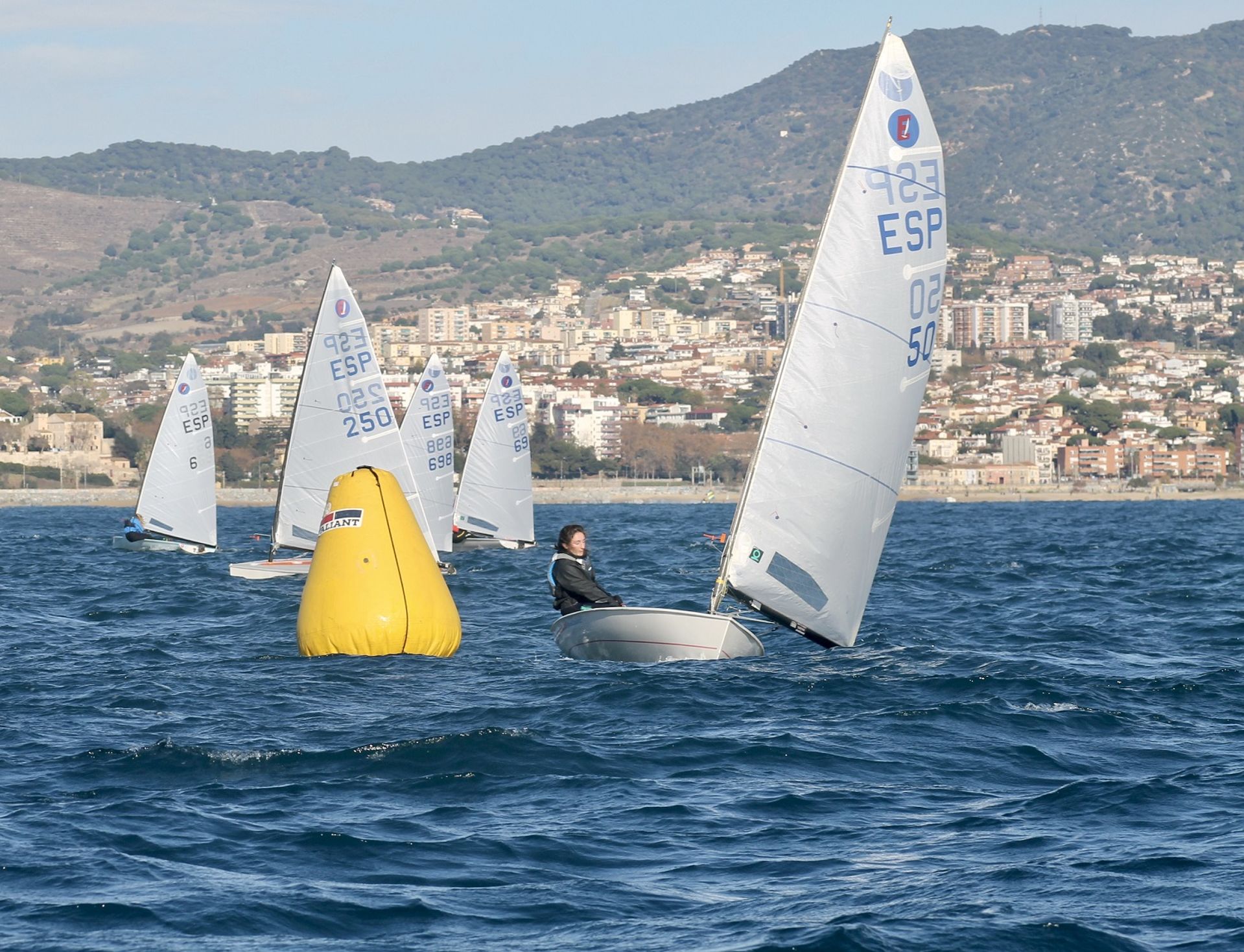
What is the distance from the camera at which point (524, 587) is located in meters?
25.3

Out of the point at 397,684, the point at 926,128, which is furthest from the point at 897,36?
the point at 397,684

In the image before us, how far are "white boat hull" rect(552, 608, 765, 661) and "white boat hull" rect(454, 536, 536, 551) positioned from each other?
23.3 meters

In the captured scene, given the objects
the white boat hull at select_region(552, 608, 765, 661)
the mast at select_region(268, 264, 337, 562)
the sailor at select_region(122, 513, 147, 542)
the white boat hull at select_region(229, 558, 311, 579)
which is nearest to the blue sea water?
the white boat hull at select_region(552, 608, 765, 661)

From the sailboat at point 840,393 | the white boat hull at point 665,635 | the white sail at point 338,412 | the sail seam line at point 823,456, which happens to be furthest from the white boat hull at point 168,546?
the sail seam line at point 823,456

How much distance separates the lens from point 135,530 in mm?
37969

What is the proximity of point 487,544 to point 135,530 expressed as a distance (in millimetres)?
7417

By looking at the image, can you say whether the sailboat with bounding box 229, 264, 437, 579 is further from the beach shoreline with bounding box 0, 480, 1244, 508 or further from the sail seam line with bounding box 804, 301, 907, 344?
the beach shoreline with bounding box 0, 480, 1244, 508

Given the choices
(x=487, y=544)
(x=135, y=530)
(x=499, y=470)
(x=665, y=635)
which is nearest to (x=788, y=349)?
(x=665, y=635)

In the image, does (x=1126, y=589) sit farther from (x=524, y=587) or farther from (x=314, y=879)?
(x=314, y=879)

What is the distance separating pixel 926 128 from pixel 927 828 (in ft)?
24.2

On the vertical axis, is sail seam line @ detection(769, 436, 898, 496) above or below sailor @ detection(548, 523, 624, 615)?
above

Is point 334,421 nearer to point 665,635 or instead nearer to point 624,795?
point 665,635

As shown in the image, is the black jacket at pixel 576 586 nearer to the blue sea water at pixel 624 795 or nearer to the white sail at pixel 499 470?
the blue sea water at pixel 624 795

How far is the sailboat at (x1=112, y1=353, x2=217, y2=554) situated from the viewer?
3612 centimetres
